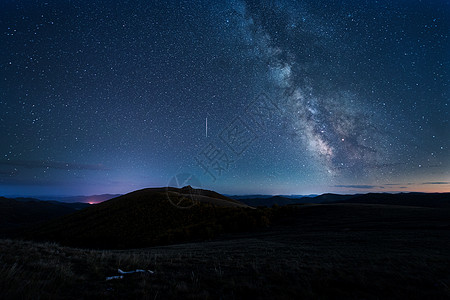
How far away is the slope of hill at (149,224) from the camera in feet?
90.0

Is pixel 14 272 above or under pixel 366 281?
above

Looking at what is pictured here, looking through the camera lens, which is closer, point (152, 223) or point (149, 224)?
point (149, 224)

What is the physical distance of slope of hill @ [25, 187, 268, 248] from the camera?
2742 cm

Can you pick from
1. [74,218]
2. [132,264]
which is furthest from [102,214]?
[132,264]

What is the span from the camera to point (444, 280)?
206 inches

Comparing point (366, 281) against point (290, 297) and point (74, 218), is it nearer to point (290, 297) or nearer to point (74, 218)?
point (290, 297)

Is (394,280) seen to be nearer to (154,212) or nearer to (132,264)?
(132,264)

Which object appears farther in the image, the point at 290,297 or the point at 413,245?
the point at 413,245

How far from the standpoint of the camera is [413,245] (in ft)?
33.6

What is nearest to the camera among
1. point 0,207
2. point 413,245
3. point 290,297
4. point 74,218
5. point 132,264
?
point 290,297

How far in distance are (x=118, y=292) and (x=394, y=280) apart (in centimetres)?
688

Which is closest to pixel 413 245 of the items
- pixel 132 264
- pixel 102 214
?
pixel 132 264

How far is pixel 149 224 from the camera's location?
3550cm

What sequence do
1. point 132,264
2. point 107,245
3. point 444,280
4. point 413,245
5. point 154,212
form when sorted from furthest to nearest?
point 154,212 → point 107,245 → point 413,245 → point 132,264 → point 444,280
